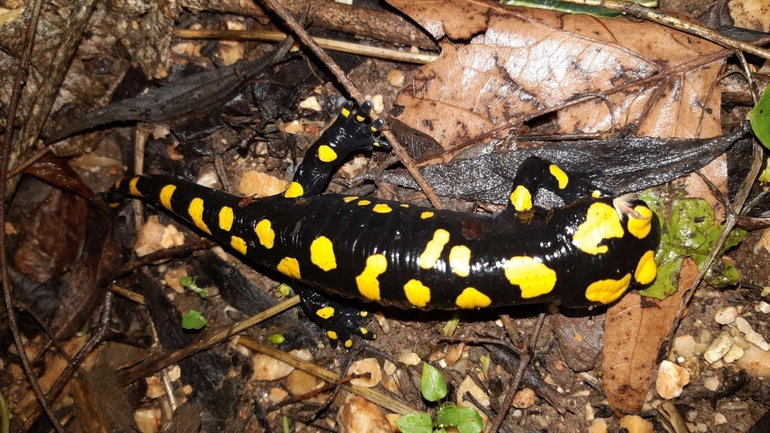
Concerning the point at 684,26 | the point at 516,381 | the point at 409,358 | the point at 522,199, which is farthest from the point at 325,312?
the point at 684,26

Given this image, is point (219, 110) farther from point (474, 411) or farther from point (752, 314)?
point (752, 314)

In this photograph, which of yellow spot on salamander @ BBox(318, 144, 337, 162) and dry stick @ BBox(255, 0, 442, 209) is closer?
dry stick @ BBox(255, 0, 442, 209)

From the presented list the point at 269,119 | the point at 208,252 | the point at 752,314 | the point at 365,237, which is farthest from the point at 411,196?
the point at 752,314

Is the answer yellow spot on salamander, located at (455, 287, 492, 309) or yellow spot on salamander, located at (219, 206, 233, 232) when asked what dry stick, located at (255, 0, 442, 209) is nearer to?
yellow spot on salamander, located at (455, 287, 492, 309)

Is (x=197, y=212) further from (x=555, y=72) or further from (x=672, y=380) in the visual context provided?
(x=672, y=380)

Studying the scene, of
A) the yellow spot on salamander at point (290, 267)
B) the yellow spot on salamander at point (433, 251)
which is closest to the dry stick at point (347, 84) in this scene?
the yellow spot on salamander at point (433, 251)

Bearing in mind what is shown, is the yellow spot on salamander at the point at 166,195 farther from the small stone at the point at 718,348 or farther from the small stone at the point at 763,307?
the small stone at the point at 763,307

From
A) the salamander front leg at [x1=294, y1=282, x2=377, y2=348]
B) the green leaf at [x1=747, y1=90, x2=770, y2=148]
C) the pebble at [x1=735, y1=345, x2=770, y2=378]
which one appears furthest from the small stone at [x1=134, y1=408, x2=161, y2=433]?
the green leaf at [x1=747, y1=90, x2=770, y2=148]
